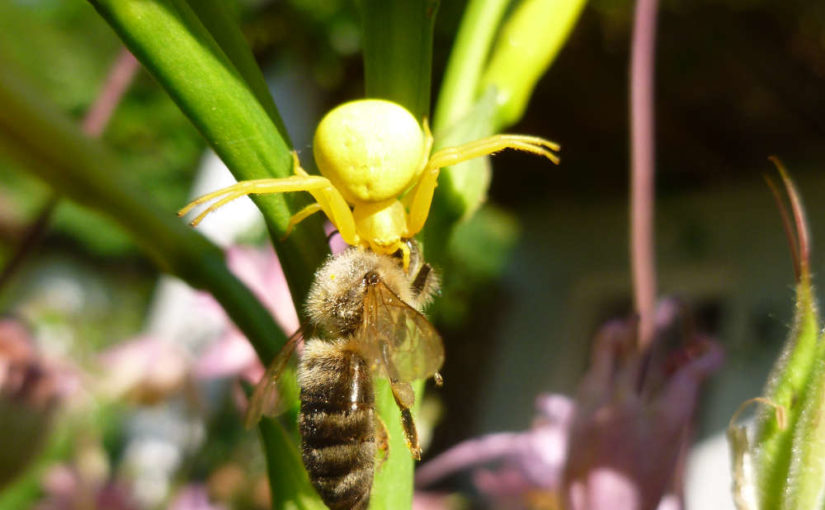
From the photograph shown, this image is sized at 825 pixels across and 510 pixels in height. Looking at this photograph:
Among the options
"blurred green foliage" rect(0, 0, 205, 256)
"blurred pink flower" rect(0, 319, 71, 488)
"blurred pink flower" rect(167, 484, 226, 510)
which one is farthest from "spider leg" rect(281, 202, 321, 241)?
"blurred green foliage" rect(0, 0, 205, 256)

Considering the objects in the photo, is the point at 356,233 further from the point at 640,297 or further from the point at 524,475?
the point at 524,475

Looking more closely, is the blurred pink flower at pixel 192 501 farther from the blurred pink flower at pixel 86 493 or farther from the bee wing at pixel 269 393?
the bee wing at pixel 269 393

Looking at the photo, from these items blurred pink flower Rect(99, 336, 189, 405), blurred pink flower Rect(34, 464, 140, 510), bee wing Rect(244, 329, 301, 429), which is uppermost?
blurred pink flower Rect(99, 336, 189, 405)

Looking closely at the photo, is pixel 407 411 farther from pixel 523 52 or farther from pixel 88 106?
pixel 88 106

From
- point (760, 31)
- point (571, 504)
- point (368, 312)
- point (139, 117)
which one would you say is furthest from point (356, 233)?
point (139, 117)

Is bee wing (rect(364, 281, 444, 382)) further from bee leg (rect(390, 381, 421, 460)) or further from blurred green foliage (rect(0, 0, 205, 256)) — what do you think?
blurred green foliage (rect(0, 0, 205, 256))

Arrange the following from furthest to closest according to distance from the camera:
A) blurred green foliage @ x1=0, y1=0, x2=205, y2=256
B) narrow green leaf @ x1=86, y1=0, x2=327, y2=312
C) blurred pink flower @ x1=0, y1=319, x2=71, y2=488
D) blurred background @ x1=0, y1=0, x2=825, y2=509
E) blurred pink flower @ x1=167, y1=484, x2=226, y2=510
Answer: blurred green foliage @ x1=0, y1=0, x2=205, y2=256, blurred background @ x1=0, y1=0, x2=825, y2=509, blurred pink flower @ x1=167, y1=484, x2=226, y2=510, blurred pink flower @ x1=0, y1=319, x2=71, y2=488, narrow green leaf @ x1=86, y1=0, x2=327, y2=312

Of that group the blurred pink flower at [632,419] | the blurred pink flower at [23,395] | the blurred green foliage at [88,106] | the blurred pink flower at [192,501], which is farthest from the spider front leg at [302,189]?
the blurred green foliage at [88,106]

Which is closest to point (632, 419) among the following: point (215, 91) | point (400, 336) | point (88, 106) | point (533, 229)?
point (400, 336)
